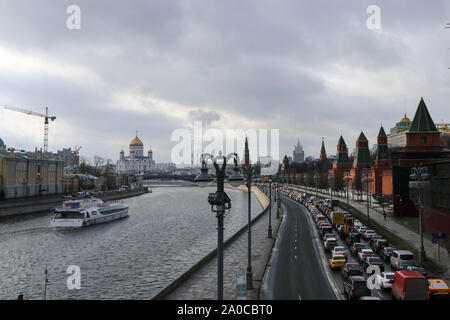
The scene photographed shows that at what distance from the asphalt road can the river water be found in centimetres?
588

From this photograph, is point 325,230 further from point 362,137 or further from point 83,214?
point 362,137

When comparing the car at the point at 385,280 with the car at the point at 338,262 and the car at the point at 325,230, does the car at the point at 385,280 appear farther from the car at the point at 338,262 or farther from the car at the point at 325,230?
the car at the point at 325,230

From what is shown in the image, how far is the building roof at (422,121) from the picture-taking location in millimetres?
43094

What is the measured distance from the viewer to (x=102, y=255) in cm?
3023

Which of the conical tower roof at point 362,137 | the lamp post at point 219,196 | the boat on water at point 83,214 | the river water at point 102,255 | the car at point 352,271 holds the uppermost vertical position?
the conical tower roof at point 362,137

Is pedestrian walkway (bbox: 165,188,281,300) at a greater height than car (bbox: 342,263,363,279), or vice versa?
car (bbox: 342,263,363,279)

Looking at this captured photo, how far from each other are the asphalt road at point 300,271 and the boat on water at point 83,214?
27.8 metres

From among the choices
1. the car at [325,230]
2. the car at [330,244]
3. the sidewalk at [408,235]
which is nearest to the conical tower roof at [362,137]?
the sidewalk at [408,235]

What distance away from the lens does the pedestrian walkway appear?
15163mm

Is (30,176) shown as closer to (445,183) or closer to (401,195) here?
(401,195)

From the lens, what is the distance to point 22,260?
2803 centimetres

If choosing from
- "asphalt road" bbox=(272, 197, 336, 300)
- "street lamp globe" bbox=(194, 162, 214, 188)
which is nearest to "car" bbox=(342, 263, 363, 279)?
"asphalt road" bbox=(272, 197, 336, 300)

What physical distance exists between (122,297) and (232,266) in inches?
239

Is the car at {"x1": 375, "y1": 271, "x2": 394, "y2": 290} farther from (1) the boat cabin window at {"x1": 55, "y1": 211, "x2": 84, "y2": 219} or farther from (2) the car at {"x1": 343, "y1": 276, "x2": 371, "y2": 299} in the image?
(1) the boat cabin window at {"x1": 55, "y1": 211, "x2": 84, "y2": 219}
